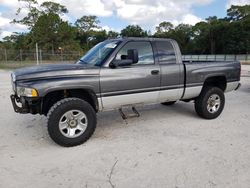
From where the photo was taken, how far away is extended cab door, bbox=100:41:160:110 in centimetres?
480

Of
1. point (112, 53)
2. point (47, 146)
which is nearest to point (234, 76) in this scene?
point (112, 53)

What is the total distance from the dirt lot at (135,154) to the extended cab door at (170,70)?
696 mm

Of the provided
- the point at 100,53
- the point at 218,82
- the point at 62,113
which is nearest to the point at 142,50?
the point at 100,53

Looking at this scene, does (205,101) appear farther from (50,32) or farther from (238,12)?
(238,12)

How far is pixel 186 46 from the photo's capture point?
87.2 m

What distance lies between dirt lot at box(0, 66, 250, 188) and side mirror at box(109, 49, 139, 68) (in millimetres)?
1354

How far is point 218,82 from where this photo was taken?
255 inches

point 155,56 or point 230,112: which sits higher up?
point 155,56

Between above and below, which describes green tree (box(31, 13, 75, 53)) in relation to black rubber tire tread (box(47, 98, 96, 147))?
above

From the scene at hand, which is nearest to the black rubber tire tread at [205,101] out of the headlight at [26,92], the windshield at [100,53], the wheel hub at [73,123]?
the windshield at [100,53]

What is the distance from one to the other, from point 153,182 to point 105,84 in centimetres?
199

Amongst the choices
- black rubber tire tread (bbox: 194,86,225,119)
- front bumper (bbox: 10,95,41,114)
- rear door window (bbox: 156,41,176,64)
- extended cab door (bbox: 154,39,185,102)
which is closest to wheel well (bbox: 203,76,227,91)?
black rubber tire tread (bbox: 194,86,225,119)

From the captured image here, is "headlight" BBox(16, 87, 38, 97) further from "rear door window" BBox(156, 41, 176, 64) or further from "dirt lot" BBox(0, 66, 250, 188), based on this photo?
"rear door window" BBox(156, 41, 176, 64)

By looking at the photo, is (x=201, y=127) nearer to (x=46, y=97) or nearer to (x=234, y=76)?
(x=234, y=76)
